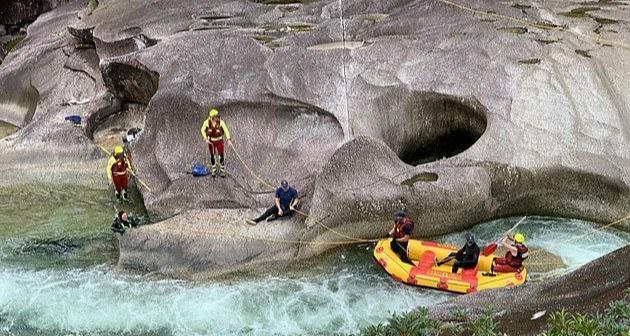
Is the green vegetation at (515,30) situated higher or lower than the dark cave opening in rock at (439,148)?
higher

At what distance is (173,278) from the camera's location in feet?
44.8

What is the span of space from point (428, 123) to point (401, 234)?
4.01 metres

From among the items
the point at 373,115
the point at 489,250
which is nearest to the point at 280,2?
the point at 373,115

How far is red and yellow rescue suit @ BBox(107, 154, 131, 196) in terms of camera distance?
1606 centimetres

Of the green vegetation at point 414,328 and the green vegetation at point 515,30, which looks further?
the green vegetation at point 515,30

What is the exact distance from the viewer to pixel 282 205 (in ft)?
46.7

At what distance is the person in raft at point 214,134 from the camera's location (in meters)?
15.7

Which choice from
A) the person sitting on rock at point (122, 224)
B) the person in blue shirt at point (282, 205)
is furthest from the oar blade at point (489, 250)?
the person sitting on rock at point (122, 224)

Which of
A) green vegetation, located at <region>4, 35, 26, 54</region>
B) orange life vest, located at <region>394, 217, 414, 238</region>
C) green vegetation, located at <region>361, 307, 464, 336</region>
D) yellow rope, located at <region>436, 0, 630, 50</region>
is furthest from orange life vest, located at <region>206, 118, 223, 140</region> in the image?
green vegetation, located at <region>4, 35, 26, 54</region>

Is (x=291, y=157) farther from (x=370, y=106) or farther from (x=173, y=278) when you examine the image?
(x=173, y=278)

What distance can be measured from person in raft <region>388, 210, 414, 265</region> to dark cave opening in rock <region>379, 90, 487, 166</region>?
330cm

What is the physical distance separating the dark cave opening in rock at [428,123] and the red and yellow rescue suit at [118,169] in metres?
5.86

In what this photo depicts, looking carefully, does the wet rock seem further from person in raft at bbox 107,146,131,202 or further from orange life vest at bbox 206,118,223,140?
orange life vest at bbox 206,118,223,140

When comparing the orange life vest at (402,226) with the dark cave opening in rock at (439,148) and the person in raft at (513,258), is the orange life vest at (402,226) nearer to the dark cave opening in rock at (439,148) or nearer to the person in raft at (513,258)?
the person in raft at (513,258)
